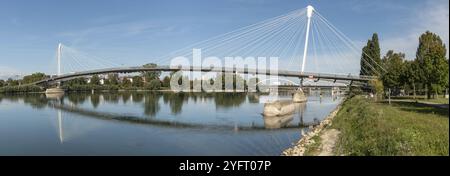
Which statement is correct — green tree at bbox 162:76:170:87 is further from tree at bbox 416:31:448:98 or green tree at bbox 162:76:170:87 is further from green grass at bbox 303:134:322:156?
green grass at bbox 303:134:322:156

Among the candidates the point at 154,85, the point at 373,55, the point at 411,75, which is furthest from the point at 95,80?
the point at 411,75

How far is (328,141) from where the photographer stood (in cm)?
1733

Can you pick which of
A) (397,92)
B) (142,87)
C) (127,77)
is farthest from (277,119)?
(127,77)

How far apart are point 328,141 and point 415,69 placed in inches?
945

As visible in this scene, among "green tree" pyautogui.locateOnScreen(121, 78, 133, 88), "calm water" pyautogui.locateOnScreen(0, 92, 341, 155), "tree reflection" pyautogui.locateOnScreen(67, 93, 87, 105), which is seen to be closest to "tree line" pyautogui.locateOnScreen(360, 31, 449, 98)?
"calm water" pyautogui.locateOnScreen(0, 92, 341, 155)

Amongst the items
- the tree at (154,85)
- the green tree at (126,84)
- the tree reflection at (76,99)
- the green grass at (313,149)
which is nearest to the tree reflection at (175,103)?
the tree reflection at (76,99)

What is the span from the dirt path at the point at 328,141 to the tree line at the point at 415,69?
13896 mm

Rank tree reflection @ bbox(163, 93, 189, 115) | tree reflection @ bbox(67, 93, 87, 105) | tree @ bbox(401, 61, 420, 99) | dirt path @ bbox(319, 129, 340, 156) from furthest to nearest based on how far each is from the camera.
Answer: tree reflection @ bbox(67, 93, 87, 105), tree reflection @ bbox(163, 93, 189, 115), tree @ bbox(401, 61, 420, 99), dirt path @ bbox(319, 129, 340, 156)

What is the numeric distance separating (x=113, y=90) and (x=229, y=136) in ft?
303

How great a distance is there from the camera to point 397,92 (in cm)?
5262

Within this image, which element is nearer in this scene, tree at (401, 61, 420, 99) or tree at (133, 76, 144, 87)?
tree at (401, 61, 420, 99)

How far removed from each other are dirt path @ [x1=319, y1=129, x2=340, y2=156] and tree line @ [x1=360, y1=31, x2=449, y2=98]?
13.9 metres

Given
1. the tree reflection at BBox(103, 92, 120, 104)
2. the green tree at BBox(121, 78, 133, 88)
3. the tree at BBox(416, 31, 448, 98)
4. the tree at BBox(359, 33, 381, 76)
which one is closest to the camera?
the tree at BBox(416, 31, 448, 98)

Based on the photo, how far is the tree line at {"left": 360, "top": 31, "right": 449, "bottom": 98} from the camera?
108ft
